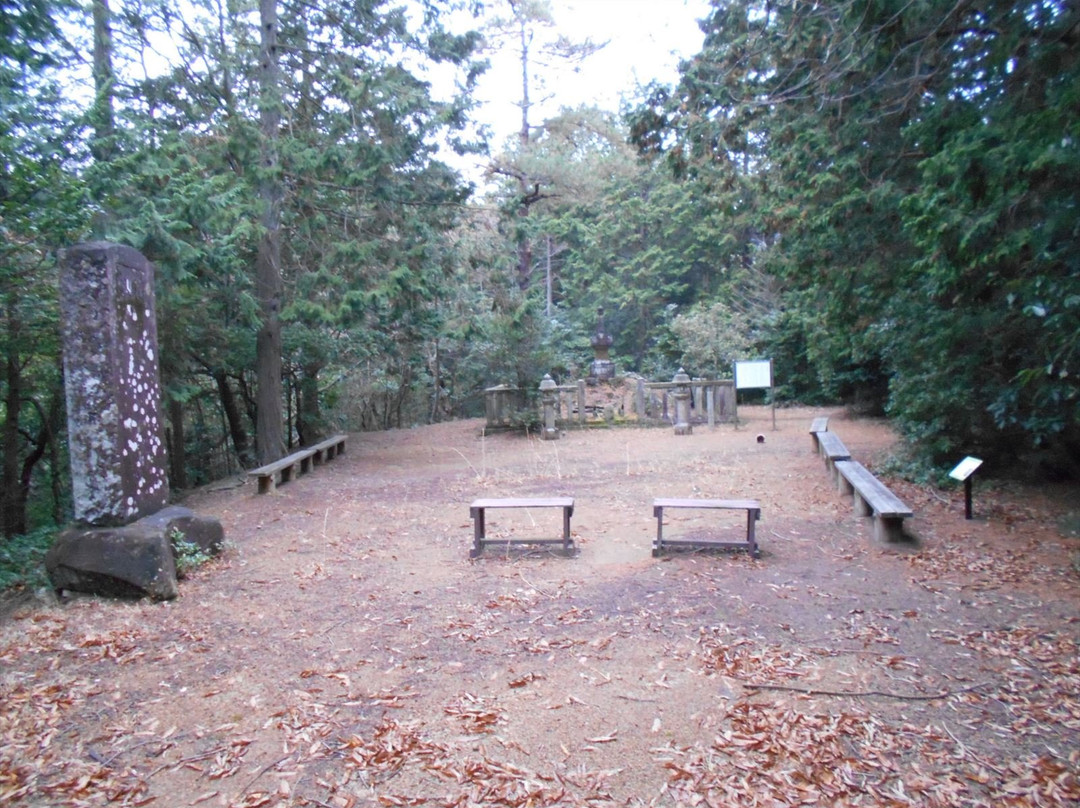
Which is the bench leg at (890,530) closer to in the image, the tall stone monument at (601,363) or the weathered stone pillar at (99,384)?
the weathered stone pillar at (99,384)

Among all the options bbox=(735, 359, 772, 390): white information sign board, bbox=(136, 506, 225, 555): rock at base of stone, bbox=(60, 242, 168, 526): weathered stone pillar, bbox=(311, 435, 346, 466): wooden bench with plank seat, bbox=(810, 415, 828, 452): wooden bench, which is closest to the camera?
bbox=(60, 242, 168, 526): weathered stone pillar

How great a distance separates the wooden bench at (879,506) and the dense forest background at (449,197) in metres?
1.41

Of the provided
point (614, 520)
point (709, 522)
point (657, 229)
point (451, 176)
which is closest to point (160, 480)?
point (614, 520)

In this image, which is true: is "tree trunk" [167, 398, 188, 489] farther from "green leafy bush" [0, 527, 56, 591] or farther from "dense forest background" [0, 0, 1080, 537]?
"green leafy bush" [0, 527, 56, 591]

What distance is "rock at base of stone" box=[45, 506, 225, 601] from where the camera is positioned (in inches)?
196

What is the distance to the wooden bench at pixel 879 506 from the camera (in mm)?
6094

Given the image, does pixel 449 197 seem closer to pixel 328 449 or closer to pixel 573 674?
pixel 328 449

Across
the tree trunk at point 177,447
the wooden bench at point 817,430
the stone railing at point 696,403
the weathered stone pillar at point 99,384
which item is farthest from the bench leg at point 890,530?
the tree trunk at point 177,447

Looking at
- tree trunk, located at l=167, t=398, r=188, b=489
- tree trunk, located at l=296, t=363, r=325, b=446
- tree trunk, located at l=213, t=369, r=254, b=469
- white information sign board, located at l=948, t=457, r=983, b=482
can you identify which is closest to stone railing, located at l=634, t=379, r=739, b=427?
tree trunk, located at l=296, t=363, r=325, b=446

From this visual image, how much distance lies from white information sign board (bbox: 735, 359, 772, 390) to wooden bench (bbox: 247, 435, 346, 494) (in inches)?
331

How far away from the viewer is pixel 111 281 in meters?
5.24

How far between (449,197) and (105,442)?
7.80 metres

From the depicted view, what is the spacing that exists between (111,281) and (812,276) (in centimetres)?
761

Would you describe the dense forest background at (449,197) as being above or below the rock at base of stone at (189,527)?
above
